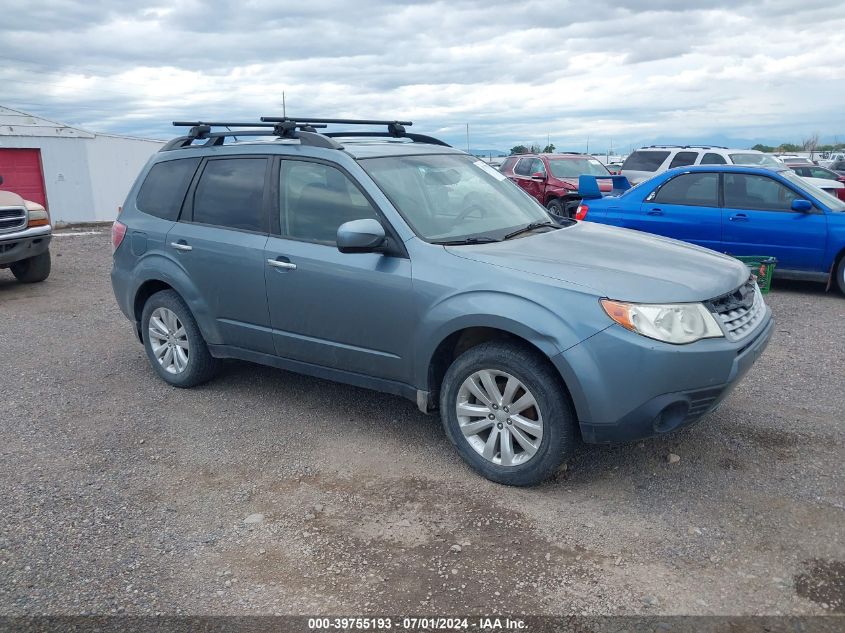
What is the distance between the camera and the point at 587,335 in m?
3.76

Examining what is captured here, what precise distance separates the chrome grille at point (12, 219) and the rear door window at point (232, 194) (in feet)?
19.1

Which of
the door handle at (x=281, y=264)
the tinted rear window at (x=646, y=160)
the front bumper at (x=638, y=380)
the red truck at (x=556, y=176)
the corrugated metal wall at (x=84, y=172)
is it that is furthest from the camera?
the corrugated metal wall at (x=84, y=172)

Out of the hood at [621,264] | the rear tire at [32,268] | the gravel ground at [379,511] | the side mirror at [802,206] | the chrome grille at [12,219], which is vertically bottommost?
the rear tire at [32,268]

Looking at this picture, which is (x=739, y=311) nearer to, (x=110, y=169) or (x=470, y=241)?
(x=470, y=241)

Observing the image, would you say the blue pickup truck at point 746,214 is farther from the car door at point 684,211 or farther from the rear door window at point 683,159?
the rear door window at point 683,159

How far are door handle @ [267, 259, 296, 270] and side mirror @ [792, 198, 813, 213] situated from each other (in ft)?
22.3

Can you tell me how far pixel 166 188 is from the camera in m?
5.93

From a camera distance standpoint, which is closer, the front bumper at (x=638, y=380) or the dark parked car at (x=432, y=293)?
the front bumper at (x=638, y=380)

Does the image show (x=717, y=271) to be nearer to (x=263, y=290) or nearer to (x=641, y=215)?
(x=263, y=290)

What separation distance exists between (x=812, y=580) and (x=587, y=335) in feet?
4.67

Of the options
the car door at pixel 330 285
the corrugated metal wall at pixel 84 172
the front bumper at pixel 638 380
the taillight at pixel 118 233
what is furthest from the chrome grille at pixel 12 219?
the corrugated metal wall at pixel 84 172

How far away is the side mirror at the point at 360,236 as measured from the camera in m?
4.27

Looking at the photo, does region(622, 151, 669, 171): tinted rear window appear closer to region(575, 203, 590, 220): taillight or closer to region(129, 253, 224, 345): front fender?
region(575, 203, 590, 220): taillight

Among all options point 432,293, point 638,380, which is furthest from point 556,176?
point 638,380
